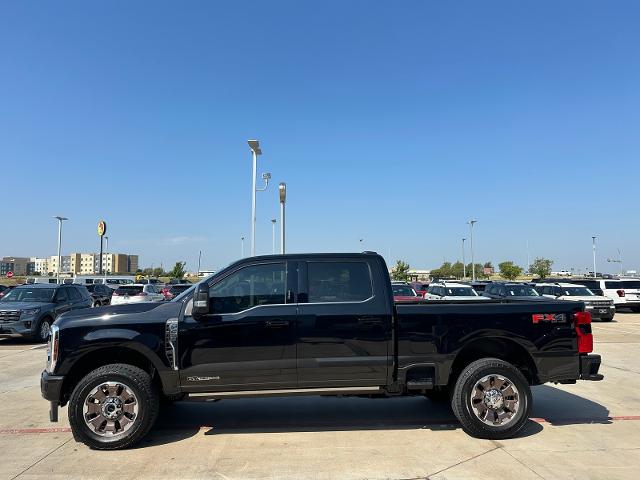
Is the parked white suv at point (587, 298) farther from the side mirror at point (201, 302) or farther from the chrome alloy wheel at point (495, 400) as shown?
the side mirror at point (201, 302)

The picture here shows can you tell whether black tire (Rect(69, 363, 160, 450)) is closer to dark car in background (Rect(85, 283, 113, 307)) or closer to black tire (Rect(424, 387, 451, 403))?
black tire (Rect(424, 387, 451, 403))

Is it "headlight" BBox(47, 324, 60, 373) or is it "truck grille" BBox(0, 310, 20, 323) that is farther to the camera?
"truck grille" BBox(0, 310, 20, 323)

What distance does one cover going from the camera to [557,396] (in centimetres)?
744

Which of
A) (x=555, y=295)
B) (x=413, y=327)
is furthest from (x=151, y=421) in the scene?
(x=555, y=295)

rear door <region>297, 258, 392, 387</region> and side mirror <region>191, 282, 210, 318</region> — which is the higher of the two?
side mirror <region>191, 282, 210, 318</region>

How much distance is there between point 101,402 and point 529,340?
15.5 feet

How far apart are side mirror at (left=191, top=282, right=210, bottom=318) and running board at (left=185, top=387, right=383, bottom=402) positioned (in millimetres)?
903

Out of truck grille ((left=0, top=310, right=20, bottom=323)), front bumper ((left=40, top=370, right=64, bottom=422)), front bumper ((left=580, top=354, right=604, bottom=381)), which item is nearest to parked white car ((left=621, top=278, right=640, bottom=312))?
front bumper ((left=580, top=354, right=604, bottom=381))

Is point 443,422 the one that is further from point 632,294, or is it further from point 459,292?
point 632,294

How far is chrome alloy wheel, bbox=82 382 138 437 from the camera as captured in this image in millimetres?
5156

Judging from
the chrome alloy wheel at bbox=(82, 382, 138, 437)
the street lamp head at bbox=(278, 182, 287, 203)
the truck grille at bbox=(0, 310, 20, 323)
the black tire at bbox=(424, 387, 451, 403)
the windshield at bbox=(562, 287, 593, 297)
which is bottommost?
the black tire at bbox=(424, 387, 451, 403)

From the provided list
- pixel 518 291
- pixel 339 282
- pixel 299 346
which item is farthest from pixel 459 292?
pixel 299 346

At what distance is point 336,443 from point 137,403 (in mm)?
2159

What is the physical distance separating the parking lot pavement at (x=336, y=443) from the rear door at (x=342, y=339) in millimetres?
728
